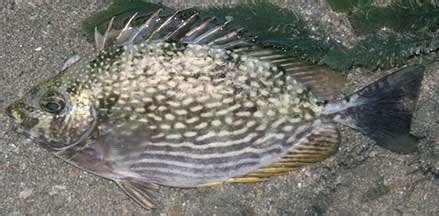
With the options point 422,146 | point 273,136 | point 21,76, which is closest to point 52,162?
point 21,76

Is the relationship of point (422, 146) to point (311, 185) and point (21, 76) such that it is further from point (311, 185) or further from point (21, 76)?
point (21, 76)

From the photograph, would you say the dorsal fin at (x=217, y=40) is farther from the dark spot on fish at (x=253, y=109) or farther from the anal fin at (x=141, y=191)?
the anal fin at (x=141, y=191)

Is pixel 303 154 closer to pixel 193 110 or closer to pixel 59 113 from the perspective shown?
pixel 193 110

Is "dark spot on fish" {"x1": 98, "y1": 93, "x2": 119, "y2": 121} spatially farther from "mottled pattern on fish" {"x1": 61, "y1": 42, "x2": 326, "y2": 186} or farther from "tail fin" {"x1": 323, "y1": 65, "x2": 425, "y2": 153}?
"tail fin" {"x1": 323, "y1": 65, "x2": 425, "y2": 153}

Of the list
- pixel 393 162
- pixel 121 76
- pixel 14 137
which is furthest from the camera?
pixel 14 137

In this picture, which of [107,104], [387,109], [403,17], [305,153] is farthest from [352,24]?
[107,104]

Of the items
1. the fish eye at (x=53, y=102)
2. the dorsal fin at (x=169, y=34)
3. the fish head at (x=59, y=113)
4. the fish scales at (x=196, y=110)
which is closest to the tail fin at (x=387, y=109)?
the fish scales at (x=196, y=110)
